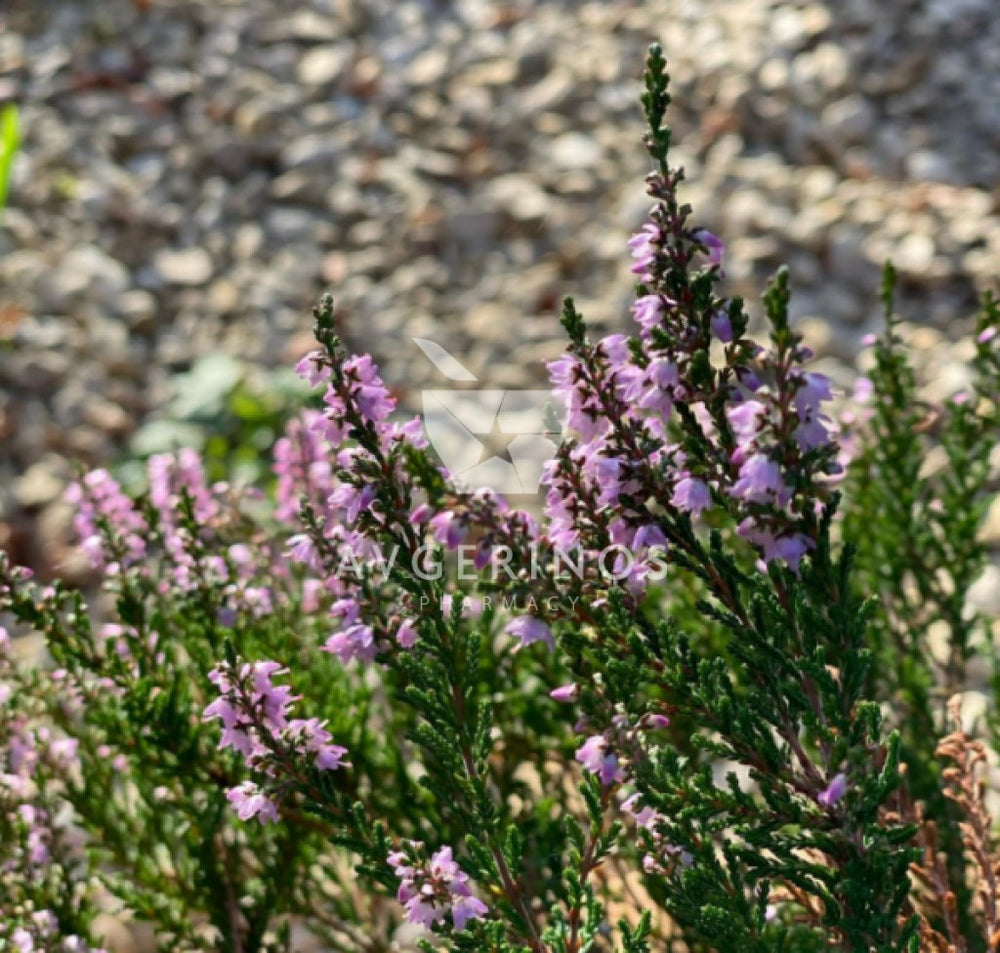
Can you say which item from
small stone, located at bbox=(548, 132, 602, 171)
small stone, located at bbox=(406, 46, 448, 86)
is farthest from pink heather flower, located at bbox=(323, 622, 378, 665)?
small stone, located at bbox=(406, 46, 448, 86)

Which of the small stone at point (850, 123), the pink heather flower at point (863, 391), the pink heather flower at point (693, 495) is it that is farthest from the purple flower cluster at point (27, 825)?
the small stone at point (850, 123)

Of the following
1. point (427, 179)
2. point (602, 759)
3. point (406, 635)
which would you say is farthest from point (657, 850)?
point (427, 179)

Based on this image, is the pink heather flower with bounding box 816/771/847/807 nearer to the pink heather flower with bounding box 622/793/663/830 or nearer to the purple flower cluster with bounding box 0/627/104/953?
the pink heather flower with bounding box 622/793/663/830

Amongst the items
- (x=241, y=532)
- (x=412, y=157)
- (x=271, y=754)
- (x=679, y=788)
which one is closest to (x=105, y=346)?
(x=412, y=157)

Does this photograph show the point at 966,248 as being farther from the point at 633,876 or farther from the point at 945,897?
the point at 945,897

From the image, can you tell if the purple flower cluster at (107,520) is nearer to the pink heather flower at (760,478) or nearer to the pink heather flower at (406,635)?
the pink heather flower at (406,635)

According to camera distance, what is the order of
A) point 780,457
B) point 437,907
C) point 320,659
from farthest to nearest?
point 320,659 < point 437,907 < point 780,457

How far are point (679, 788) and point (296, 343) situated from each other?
17.3 ft

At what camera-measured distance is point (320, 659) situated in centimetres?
301

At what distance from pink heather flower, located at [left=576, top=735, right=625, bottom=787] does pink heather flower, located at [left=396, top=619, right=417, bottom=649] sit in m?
0.35

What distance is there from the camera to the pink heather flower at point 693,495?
1698 mm

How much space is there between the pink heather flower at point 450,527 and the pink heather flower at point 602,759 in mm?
418

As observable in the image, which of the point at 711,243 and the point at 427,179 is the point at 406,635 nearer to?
the point at 711,243

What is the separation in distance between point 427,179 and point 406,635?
593 centimetres
